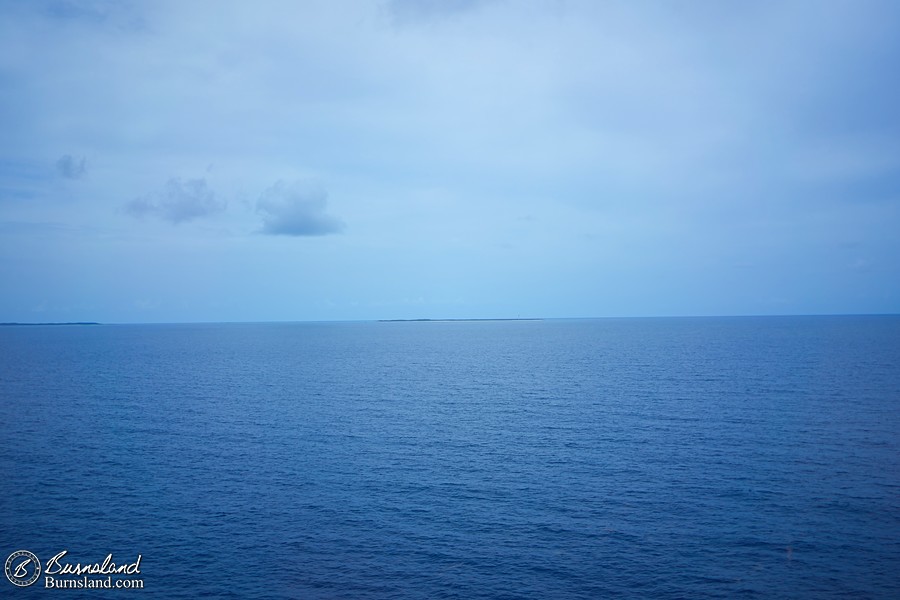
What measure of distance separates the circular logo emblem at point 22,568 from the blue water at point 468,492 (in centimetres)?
86

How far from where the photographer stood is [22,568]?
3841cm

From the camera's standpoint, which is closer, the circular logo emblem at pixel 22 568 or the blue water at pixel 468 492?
the blue water at pixel 468 492

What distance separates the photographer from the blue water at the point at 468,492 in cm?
3728

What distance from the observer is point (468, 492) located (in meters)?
51.2

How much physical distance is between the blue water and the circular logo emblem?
86cm

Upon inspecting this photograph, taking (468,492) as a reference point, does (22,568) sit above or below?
below

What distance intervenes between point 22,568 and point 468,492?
1275 inches

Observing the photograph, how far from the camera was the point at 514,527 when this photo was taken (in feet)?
144

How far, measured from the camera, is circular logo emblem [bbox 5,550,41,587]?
3753cm

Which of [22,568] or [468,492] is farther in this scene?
[468,492]

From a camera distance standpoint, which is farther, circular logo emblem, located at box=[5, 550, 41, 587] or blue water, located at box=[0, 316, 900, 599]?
circular logo emblem, located at box=[5, 550, 41, 587]

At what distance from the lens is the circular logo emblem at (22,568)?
37.5 metres

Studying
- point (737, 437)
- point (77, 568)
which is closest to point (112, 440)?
point (77, 568)

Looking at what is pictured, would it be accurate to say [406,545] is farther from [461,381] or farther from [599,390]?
[461,381]
